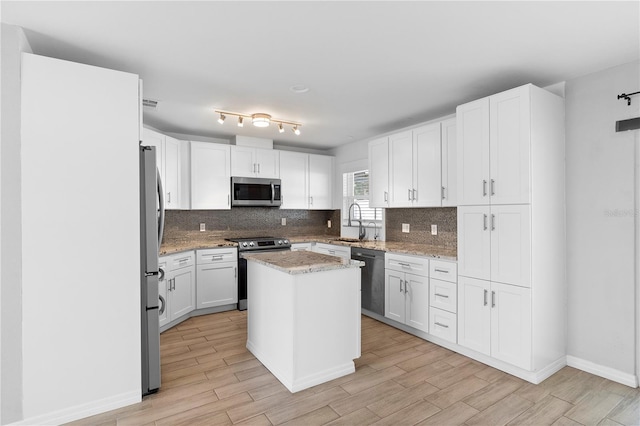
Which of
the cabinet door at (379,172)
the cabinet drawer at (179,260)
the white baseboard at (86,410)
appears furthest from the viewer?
the cabinet door at (379,172)

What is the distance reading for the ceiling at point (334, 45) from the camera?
1.94m

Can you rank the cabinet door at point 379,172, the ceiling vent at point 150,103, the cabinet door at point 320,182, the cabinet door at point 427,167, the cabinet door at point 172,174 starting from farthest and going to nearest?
the cabinet door at point 320,182
the cabinet door at point 379,172
the cabinet door at point 172,174
the cabinet door at point 427,167
the ceiling vent at point 150,103

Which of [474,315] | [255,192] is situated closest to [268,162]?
[255,192]

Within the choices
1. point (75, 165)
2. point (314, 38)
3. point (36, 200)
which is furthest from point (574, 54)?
point (36, 200)

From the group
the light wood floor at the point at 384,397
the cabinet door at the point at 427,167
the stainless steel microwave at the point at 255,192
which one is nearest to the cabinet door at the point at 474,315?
the light wood floor at the point at 384,397

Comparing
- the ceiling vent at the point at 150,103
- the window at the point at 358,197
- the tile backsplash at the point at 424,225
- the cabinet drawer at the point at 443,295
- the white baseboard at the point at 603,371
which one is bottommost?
the white baseboard at the point at 603,371

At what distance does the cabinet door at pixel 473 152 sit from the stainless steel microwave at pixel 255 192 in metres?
2.88

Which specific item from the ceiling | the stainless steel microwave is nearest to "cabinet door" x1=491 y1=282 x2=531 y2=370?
the ceiling

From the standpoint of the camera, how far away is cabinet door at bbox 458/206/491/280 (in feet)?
9.84

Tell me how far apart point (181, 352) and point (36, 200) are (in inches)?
74.2

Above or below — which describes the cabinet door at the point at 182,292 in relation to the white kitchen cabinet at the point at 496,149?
below

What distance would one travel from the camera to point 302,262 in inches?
112

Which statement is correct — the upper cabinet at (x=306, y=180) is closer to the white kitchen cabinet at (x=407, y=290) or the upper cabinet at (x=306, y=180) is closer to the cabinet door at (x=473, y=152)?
the white kitchen cabinet at (x=407, y=290)

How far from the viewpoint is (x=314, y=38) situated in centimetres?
226
